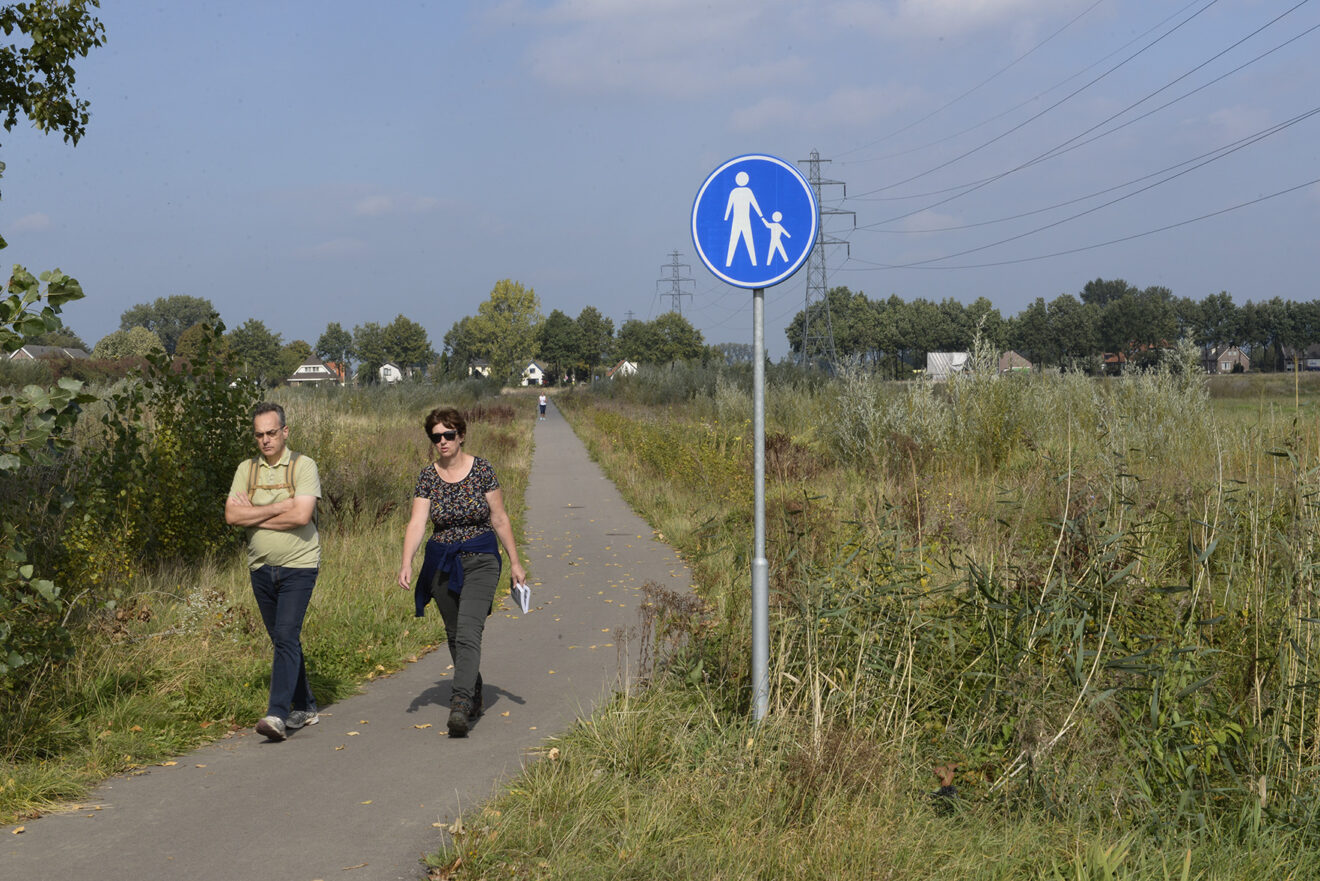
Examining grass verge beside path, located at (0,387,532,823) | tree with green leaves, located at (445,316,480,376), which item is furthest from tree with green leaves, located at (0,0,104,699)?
tree with green leaves, located at (445,316,480,376)

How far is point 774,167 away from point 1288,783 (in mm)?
3748

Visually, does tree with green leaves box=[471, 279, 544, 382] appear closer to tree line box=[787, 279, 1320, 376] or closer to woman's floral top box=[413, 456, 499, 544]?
tree line box=[787, 279, 1320, 376]

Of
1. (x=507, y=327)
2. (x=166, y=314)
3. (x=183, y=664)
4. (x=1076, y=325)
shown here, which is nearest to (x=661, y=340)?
(x=507, y=327)

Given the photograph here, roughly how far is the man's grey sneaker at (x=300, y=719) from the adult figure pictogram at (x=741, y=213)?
3.74m

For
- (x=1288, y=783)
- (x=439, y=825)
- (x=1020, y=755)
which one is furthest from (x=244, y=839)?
(x=1288, y=783)

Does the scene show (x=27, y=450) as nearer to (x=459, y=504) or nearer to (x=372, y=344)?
(x=459, y=504)

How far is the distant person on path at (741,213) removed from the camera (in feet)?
17.7

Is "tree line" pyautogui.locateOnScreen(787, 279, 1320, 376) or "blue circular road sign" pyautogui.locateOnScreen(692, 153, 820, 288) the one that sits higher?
"tree line" pyautogui.locateOnScreen(787, 279, 1320, 376)

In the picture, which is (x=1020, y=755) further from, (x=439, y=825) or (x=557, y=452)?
(x=557, y=452)

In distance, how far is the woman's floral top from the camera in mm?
6379

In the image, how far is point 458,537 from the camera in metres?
6.40

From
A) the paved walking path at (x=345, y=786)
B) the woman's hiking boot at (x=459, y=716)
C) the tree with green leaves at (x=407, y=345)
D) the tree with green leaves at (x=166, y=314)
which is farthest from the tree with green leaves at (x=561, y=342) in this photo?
the woman's hiking boot at (x=459, y=716)

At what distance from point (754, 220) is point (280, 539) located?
3.33 metres

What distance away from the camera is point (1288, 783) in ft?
15.7
